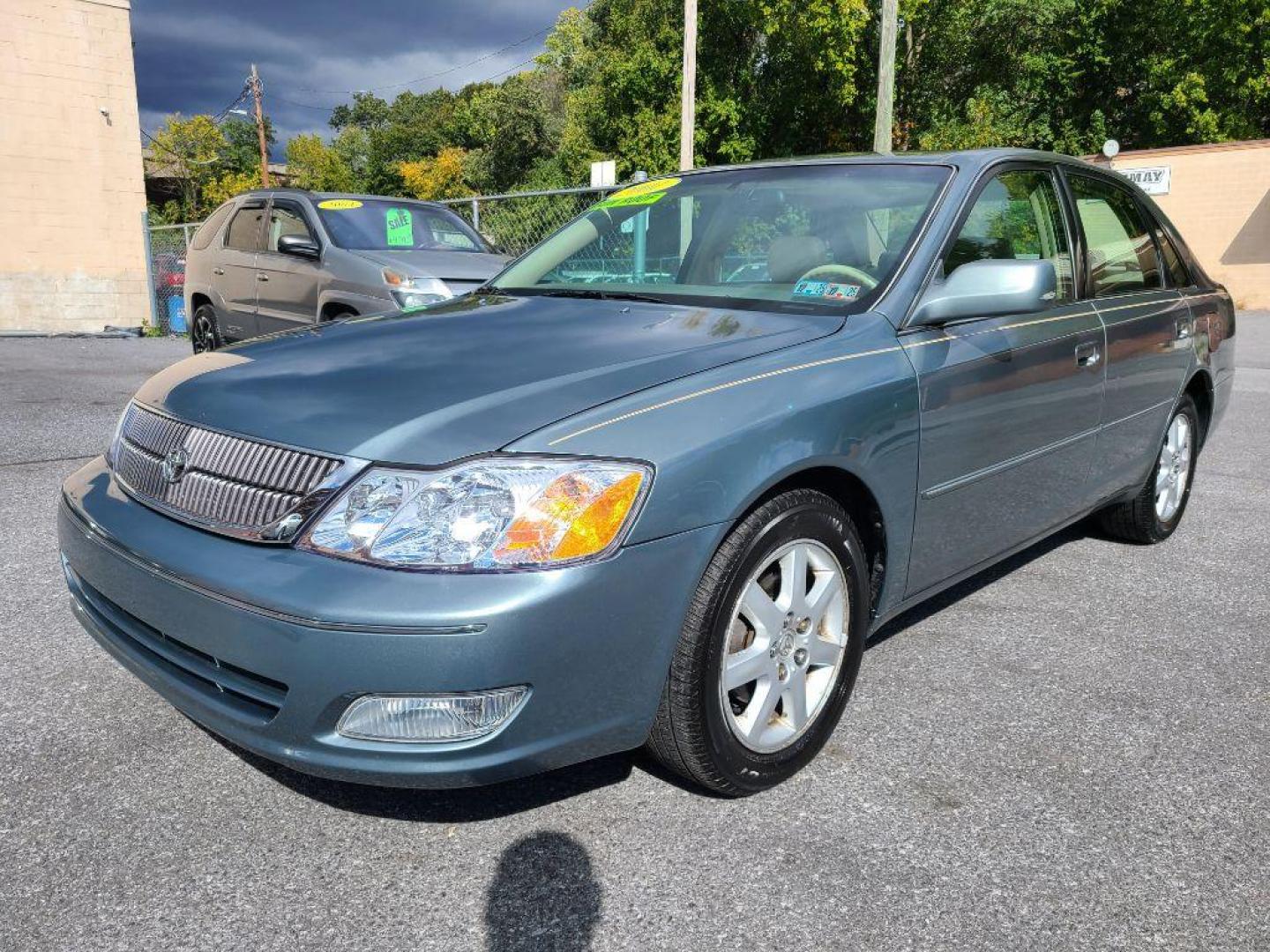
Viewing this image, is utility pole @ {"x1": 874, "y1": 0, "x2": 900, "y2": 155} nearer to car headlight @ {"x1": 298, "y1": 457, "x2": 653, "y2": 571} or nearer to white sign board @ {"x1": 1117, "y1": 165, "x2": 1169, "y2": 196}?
white sign board @ {"x1": 1117, "y1": 165, "x2": 1169, "y2": 196}

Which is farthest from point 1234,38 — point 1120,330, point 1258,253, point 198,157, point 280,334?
point 198,157

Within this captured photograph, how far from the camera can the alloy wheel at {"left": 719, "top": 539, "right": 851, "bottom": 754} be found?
234 cm

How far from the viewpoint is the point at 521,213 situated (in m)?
12.6

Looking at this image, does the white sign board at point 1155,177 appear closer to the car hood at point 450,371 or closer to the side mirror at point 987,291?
the side mirror at point 987,291

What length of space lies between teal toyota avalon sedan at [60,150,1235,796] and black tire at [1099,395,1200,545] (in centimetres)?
99

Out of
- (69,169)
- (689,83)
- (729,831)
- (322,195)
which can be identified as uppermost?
(689,83)

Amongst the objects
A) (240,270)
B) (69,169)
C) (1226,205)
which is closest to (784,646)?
(240,270)

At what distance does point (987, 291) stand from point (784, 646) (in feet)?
3.78

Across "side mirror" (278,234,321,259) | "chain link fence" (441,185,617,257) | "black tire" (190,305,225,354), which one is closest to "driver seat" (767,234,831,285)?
"side mirror" (278,234,321,259)

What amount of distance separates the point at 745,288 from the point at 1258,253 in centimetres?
2580

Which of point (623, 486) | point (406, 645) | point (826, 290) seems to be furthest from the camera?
point (826, 290)

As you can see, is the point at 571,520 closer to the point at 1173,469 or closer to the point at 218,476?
the point at 218,476

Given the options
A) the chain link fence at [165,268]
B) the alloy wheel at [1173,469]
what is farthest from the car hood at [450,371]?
the chain link fence at [165,268]

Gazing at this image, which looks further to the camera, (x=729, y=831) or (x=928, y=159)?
(x=928, y=159)
